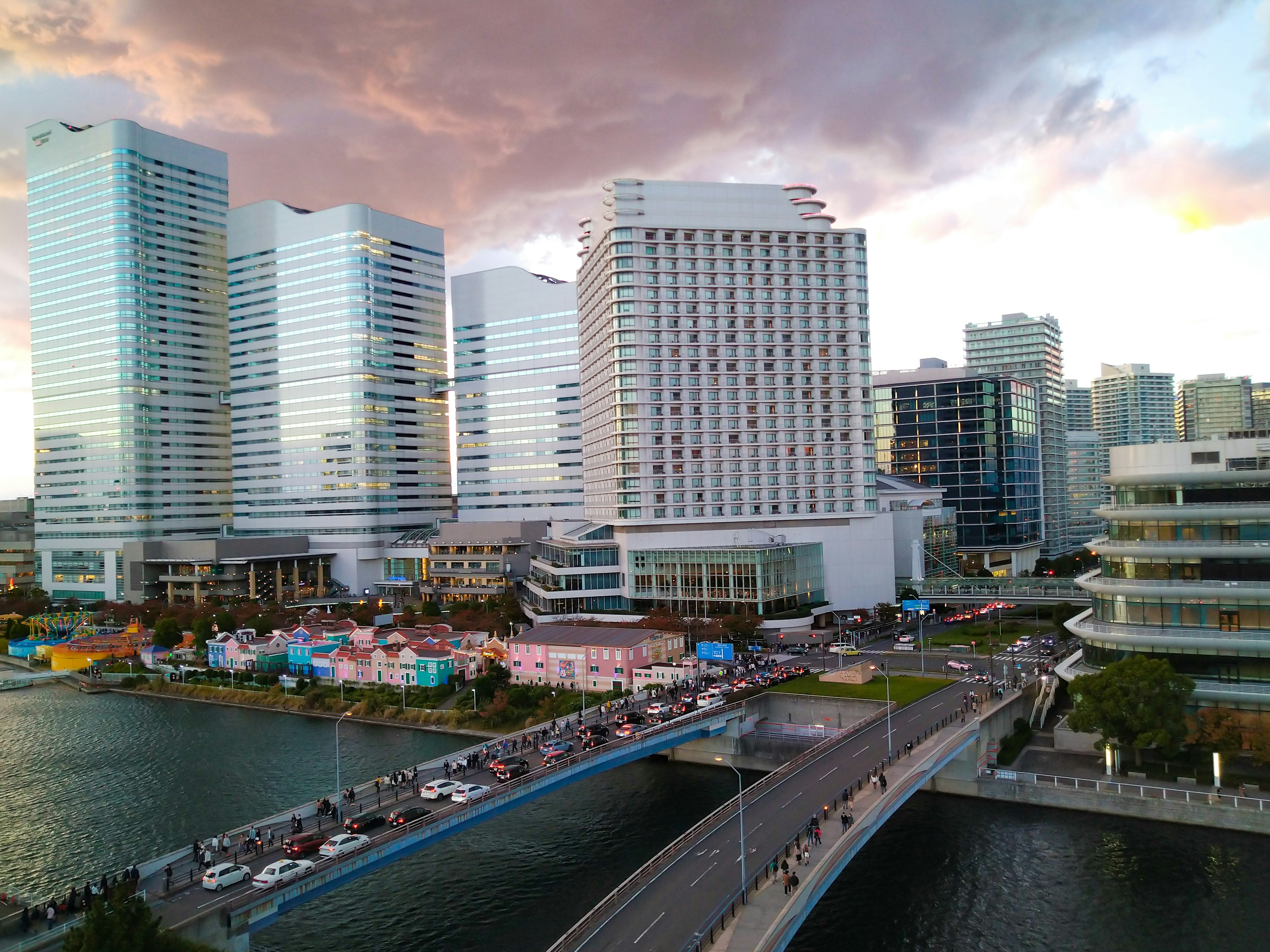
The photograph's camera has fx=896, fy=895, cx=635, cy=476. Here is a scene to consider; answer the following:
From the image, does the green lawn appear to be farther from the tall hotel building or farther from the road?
the tall hotel building

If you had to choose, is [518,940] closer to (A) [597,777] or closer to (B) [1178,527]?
(A) [597,777]

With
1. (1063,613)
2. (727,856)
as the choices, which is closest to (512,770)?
(727,856)

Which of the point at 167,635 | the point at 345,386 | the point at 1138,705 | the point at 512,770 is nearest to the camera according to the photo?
the point at 512,770

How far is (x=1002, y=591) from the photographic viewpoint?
448 ft

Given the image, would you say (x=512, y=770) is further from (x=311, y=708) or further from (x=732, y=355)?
(x=732, y=355)

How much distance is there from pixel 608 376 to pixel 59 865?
89.3 m

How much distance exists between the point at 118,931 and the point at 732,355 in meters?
106

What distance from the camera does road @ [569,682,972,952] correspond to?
3797cm

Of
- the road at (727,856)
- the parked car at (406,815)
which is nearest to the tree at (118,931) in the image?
the parked car at (406,815)

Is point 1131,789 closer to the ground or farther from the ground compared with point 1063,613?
closer to the ground

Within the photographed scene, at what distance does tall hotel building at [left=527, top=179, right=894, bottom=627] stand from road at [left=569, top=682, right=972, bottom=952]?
200ft

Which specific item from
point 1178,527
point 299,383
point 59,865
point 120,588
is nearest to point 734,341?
point 1178,527

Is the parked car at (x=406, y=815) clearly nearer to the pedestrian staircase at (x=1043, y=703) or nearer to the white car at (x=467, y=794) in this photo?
the white car at (x=467, y=794)

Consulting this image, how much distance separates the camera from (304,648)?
11631 cm
